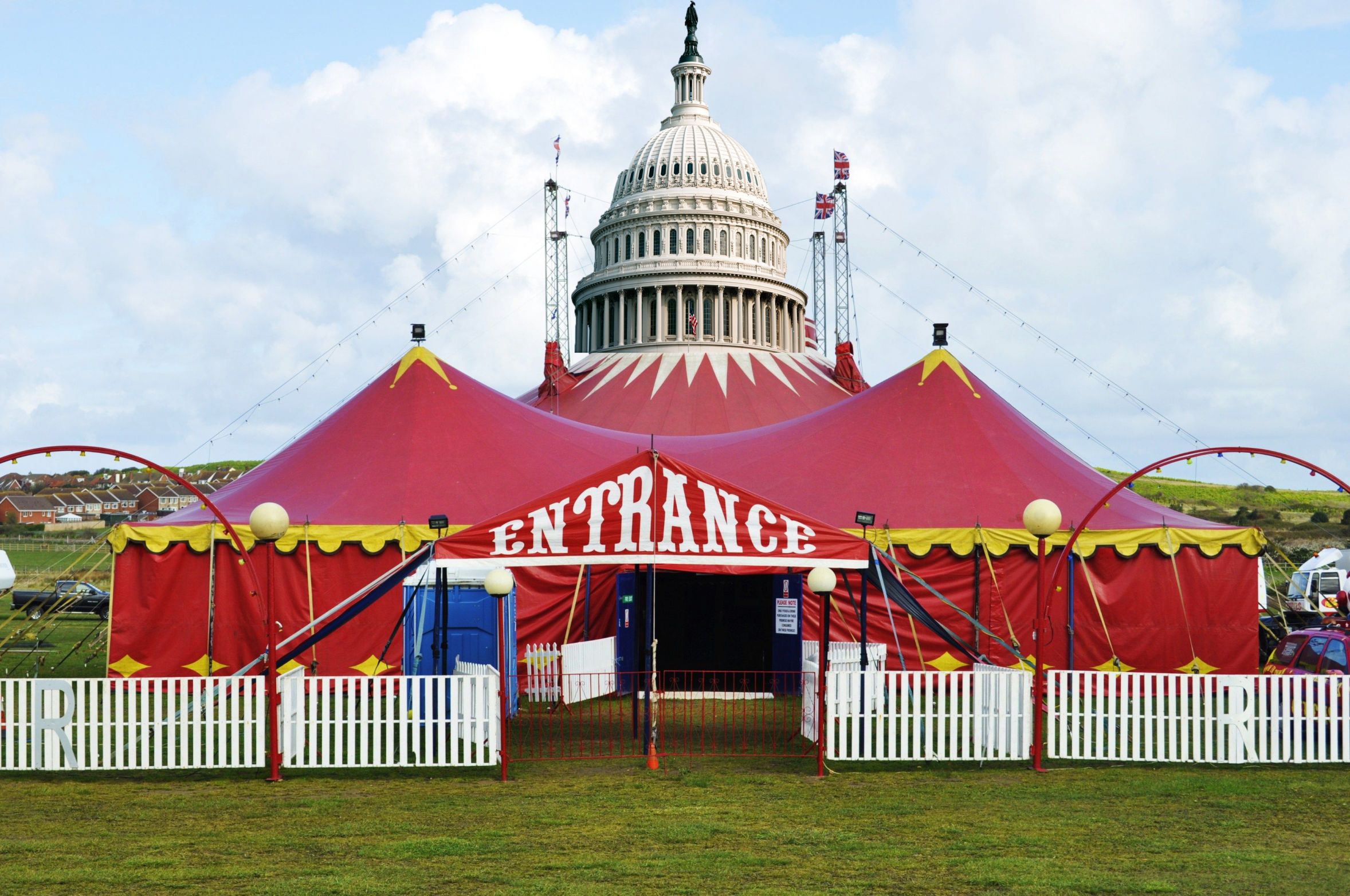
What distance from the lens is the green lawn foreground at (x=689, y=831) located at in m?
7.08

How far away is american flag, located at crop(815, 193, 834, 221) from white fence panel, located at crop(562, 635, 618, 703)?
30569 millimetres

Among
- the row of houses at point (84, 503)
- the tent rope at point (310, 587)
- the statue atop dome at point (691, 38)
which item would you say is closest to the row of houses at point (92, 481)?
the row of houses at point (84, 503)

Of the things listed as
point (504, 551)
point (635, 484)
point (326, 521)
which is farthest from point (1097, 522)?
point (326, 521)

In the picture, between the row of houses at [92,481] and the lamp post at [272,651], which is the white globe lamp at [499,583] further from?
the row of houses at [92,481]

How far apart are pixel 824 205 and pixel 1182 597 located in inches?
1156

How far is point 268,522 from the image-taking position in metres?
10.2

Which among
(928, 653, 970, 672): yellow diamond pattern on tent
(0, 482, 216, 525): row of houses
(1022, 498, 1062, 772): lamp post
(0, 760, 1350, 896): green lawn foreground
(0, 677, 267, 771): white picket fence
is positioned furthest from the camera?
(0, 482, 216, 525): row of houses

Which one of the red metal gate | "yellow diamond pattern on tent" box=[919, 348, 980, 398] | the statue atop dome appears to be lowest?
the red metal gate

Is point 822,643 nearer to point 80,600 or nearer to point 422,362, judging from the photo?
point 422,362

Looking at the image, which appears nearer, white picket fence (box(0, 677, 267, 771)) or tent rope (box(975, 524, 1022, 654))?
white picket fence (box(0, 677, 267, 771))

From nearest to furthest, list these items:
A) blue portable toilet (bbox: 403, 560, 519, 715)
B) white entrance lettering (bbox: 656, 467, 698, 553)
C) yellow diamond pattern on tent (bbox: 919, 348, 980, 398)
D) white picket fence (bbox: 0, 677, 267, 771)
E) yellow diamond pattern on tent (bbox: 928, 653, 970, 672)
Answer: white picket fence (bbox: 0, 677, 267, 771) < white entrance lettering (bbox: 656, 467, 698, 553) < blue portable toilet (bbox: 403, 560, 519, 715) < yellow diamond pattern on tent (bbox: 928, 653, 970, 672) < yellow diamond pattern on tent (bbox: 919, 348, 980, 398)

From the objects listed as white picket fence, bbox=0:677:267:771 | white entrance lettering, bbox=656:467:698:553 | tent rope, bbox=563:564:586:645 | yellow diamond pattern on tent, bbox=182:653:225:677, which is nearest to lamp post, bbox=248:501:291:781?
white picket fence, bbox=0:677:267:771

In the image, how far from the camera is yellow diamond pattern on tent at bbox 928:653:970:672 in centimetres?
1725

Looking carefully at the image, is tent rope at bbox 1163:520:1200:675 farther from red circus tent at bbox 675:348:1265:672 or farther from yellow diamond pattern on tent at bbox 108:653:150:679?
yellow diamond pattern on tent at bbox 108:653:150:679
